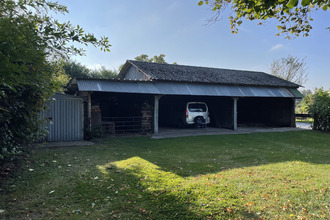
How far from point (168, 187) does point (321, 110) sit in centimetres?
1318

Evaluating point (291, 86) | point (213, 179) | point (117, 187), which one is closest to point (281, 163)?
point (213, 179)

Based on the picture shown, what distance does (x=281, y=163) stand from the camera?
580 cm

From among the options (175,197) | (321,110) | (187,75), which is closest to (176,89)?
(187,75)

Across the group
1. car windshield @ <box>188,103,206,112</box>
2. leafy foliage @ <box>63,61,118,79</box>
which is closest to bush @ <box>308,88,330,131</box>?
car windshield @ <box>188,103,206,112</box>

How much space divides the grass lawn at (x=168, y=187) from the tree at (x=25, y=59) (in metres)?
0.98

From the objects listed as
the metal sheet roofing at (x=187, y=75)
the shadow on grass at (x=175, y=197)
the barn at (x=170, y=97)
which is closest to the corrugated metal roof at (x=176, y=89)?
the barn at (x=170, y=97)

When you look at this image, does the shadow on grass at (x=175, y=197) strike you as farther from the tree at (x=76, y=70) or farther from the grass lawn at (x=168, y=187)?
the tree at (x=76, y=70)

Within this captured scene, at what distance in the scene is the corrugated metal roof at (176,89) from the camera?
1018cm

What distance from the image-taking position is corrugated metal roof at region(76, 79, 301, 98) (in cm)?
1018

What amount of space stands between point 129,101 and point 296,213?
13037mm

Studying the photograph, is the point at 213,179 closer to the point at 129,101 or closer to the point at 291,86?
the point at 129,101

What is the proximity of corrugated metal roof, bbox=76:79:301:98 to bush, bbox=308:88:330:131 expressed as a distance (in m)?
1.97

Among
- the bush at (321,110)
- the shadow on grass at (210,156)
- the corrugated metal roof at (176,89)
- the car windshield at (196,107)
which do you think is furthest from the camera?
the car windshield at (196,107)

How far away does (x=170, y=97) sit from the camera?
17062mm
